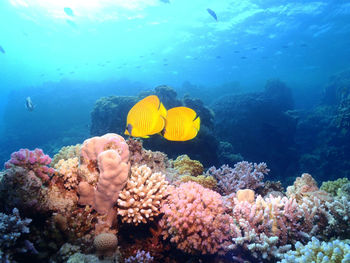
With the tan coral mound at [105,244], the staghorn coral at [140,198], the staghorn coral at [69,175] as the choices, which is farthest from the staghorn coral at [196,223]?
the staghorn coral at [69,175]

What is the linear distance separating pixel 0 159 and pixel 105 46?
33.0m

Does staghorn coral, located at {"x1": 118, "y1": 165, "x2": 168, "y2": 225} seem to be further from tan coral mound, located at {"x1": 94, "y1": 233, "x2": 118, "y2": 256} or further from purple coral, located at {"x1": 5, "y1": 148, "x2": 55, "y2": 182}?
purple coral, located at {"x1": 5, "y1": 148, "x2": 55, "y2": 182}

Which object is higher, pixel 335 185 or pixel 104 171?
pixel 104 171

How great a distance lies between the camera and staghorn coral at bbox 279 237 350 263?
1930mm

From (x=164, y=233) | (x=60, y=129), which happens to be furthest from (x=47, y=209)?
(x=60, y=129)

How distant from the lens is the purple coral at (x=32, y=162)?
2.55 m

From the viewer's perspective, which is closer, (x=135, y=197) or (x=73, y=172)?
(x=135, y=197)

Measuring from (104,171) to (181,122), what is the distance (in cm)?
121

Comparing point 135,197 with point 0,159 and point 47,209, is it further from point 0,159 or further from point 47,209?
point 0,159

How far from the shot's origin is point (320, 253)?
195 centimetres

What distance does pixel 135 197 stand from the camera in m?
2.64

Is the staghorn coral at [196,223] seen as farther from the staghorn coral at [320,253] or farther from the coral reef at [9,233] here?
the coral reef at [9,233]

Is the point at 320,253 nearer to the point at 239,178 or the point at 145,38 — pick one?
the point at 239,178

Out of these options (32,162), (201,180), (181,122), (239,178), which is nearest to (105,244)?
(32,162)
